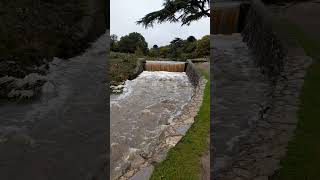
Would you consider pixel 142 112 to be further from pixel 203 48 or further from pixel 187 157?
pixel 203 48

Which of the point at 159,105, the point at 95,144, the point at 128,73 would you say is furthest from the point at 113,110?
the point at 128,73

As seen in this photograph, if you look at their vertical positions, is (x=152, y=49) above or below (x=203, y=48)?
above

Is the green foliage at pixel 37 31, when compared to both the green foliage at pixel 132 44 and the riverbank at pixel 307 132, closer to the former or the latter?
the riverbank at pixel 307 132

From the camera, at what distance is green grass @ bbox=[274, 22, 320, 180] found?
4094 mm

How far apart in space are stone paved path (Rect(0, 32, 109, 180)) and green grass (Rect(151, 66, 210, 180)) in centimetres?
100

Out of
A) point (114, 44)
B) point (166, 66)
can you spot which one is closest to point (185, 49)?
point (114, 44)

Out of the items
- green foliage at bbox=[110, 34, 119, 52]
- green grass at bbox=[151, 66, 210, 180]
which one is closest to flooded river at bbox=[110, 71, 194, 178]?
green grass at bbox=[151, 66, 210, 180]

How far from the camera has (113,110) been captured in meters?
11.2

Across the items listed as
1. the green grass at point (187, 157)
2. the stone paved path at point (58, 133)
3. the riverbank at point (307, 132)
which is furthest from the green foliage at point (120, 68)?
the green grass at point (187, 157)

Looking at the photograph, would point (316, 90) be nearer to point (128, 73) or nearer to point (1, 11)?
point (1, 11)

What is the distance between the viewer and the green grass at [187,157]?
514cm

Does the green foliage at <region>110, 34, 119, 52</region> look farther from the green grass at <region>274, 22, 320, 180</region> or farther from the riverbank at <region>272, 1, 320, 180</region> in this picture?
the green grass at <region>274, 22, 320, 180</region>

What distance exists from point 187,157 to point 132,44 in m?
25.5

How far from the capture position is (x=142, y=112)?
10.9m
